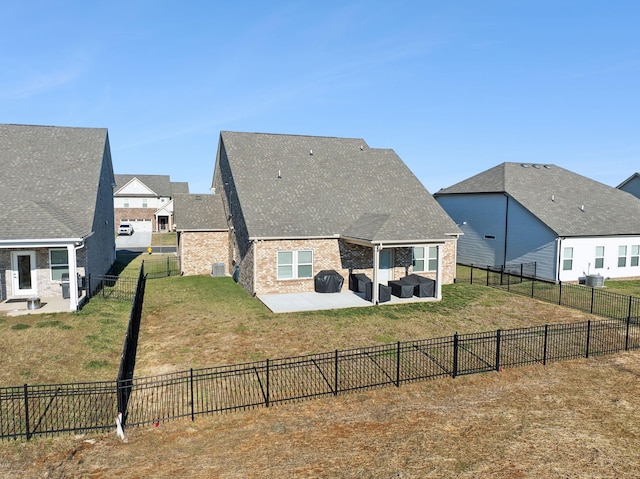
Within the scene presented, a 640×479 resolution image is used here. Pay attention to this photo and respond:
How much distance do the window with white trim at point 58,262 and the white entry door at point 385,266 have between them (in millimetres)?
15671

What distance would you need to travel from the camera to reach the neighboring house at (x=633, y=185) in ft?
126

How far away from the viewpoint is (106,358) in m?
13.7

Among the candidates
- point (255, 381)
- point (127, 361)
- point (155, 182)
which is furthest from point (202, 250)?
Result: point (155, 182)

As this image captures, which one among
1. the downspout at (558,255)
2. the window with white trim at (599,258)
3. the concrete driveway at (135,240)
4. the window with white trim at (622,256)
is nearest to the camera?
the downspout at (558,255)

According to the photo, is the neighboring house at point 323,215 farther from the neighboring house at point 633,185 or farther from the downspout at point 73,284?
the neighboring house at point 633,185

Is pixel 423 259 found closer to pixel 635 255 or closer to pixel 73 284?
pixel 635 255

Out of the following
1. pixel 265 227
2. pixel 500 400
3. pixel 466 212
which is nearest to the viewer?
pixel 500 400

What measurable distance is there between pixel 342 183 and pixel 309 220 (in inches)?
193

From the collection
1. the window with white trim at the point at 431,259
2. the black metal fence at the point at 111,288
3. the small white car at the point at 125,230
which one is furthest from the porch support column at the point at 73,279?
the small white car at the point at 125,230

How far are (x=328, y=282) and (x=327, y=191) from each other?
642 centimetres

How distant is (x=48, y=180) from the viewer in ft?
75.7

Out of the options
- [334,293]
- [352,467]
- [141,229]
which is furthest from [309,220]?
[141,229]

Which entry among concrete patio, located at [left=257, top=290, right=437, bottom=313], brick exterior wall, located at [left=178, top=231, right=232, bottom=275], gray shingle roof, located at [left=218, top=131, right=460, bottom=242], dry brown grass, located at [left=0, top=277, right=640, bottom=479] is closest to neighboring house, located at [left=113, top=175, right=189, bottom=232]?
brick exterior wall, located at [left=178, top=231, right=232, bottom=275]

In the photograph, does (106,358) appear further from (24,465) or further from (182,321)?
(24,465)
